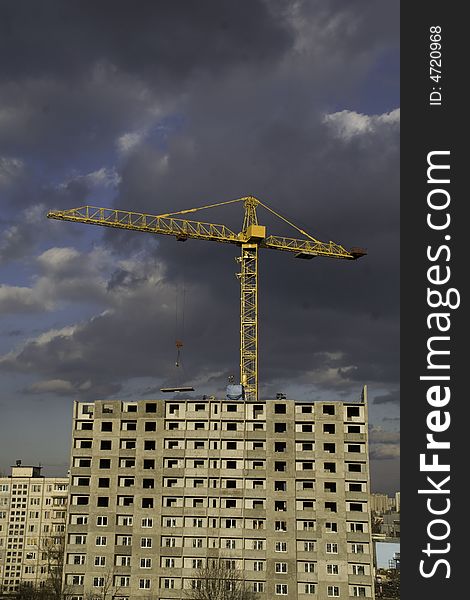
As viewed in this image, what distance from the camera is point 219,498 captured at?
7369cm

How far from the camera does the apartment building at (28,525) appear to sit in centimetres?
13888

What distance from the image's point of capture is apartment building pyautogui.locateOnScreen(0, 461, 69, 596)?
138875mm

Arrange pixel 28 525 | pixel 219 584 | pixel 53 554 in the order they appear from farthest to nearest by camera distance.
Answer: pixel 28 525, pixel 53 554, pixel 219 584

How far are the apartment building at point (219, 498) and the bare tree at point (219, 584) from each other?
0.56m

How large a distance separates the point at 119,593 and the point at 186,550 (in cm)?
797

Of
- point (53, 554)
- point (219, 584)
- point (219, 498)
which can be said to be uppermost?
point (219, 498)

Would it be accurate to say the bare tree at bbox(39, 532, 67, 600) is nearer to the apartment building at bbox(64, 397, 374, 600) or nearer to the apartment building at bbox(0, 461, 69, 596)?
the apartment building at bbox(0, 461, 69, 596)

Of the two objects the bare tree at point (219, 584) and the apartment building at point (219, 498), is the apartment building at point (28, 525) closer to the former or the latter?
the apartment building at point (219, 498)

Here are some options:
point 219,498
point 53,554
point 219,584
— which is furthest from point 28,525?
point 219,584

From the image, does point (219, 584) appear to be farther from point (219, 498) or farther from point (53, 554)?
point (53, 554)

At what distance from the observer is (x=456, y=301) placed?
24641 millimetres

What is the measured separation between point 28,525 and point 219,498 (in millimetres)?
84130

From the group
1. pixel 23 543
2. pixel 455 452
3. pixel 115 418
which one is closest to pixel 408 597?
pixel 455 452

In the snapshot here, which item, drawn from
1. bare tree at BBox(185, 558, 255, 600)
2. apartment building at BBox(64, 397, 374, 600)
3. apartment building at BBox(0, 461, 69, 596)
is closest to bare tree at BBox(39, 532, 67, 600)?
apartment building at BBox(0, 461, 69, 596)
